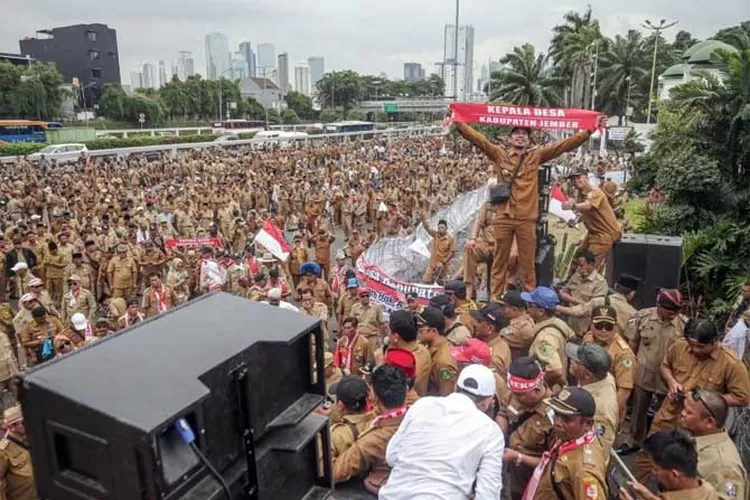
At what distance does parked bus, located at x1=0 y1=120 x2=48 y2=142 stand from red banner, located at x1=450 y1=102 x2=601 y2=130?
139 ft

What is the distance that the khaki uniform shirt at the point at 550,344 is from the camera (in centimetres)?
404

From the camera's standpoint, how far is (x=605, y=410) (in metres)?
3.44

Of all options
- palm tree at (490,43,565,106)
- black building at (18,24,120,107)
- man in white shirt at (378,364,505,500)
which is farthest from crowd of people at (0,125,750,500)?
black building at (18,24,120,107)

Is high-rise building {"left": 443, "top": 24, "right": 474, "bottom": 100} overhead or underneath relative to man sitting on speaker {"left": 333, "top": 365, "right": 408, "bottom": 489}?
Result: overhead

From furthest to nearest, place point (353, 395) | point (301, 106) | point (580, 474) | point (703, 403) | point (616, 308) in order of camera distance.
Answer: point (301, 106) → point (616, 308) → point (353, 395) → point (703, 403) → point (580, 474)

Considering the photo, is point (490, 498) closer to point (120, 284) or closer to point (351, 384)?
point (351, 384)

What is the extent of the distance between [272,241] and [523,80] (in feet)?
116

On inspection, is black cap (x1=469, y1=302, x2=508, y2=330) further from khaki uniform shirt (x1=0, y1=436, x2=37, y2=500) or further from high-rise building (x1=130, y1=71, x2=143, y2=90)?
high-rise building (x1=130, y1=71, x2=143, y2=90)

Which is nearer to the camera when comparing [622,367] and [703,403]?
[703,403]

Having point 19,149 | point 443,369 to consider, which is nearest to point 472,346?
point 443,369

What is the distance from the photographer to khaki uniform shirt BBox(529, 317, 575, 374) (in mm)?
4039

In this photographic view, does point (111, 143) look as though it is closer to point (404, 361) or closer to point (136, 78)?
point (404, 361)

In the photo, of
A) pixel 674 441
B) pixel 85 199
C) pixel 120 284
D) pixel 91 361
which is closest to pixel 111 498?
pixel 91 361

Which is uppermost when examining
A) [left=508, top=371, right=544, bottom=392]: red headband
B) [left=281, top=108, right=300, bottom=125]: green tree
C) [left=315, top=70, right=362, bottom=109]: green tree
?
[left=315, top=70, right=362, bottom=109]: green tree
